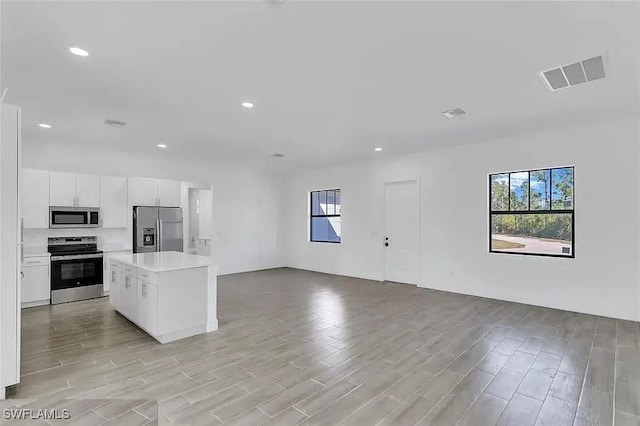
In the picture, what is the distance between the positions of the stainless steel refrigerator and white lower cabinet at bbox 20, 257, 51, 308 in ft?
4.53

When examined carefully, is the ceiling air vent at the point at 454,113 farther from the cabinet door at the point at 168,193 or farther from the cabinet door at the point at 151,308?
the cabinet door at the point at 168,193

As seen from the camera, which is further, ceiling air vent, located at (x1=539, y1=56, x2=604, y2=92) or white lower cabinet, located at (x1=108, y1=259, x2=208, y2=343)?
white lower cabinet, located at (x1=108, y1=259, x2=208, y2=343)

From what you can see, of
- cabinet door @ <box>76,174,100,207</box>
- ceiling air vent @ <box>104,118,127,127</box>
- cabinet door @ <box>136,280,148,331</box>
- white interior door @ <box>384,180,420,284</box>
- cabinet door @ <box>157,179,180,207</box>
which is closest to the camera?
cabinet door @ <box>136,280,148,331</box>

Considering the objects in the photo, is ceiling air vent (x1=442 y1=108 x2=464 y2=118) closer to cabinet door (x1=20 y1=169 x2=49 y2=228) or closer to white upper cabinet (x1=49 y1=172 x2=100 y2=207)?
white upper cabinet (x1=49 y1=172 x2=100 y2=207)

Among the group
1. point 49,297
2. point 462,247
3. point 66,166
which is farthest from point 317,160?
point 49,297

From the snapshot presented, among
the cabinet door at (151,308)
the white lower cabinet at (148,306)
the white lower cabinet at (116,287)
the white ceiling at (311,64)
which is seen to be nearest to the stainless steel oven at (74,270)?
the white lower cabinet at (116,287)

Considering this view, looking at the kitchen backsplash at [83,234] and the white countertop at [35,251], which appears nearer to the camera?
the white countertop at [35,251]

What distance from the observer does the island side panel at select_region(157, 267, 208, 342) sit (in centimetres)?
377

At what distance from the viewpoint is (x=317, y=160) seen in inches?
310

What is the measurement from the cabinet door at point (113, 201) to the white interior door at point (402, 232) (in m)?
5.27

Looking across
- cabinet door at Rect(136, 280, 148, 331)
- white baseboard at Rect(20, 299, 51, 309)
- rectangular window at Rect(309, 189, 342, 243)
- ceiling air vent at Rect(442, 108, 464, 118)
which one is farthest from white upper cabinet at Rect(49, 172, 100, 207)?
ceiling air vent at Rect(442, 108, 464, 118)

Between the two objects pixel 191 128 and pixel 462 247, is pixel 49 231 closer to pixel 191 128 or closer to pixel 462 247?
pixel 191 128

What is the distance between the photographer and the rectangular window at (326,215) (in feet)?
28.6

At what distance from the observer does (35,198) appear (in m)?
5.52
